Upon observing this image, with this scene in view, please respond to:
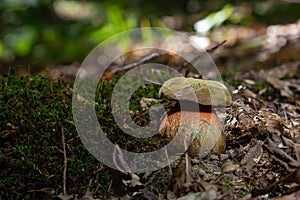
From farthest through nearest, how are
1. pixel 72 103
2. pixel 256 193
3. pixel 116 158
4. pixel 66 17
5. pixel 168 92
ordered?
pixel 66 17 < pixel 72 103 < pixel 168 92 < pixel 116 158 < pixel 256 193

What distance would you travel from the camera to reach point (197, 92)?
1910mm

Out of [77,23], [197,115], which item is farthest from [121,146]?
[77,23]

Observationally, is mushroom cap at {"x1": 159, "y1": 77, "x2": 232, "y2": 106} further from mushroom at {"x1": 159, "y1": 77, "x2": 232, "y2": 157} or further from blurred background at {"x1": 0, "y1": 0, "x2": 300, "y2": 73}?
blurred background at {"x1": 0, "y1": 0, "x2": 300, "y2": 73}

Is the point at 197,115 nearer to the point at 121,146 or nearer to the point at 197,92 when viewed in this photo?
the point at 197,92

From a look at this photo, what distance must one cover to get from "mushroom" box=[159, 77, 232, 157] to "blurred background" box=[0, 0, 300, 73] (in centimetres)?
330

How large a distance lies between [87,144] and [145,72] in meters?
1.13

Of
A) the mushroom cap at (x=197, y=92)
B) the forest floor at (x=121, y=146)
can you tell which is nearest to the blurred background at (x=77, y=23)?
the forest floor at (x=121, y=146)

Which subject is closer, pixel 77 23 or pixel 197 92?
pixel 197 92

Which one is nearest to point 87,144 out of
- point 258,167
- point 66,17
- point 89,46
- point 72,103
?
point 72,103

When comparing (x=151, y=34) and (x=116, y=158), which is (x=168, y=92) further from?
(x=151, y=34)

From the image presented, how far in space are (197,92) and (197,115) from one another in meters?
0.13

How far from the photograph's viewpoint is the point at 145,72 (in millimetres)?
2963

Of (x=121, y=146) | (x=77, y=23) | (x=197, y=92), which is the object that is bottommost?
(x=121, y=146)

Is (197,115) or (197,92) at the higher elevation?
(197,92)
